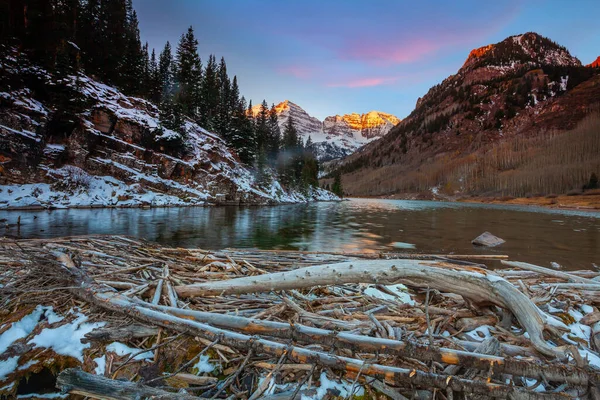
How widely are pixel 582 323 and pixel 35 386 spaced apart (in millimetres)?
6891

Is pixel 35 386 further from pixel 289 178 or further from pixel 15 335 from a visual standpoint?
pixel 289 178

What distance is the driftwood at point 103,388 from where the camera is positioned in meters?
2.17

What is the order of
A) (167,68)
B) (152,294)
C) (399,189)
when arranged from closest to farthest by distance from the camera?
(152,294) → (167,68) → (399,189)

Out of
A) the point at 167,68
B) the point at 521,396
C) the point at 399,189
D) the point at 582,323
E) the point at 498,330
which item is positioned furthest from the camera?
the point at 399,189

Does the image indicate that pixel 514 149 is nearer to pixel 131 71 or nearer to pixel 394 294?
pixel 131 71

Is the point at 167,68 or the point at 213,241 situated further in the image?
the point at 167,68

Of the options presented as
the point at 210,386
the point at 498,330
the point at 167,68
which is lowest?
the point at 210,386

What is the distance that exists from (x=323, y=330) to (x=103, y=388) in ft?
6.60

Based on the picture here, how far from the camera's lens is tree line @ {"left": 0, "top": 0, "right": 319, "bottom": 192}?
34.6m

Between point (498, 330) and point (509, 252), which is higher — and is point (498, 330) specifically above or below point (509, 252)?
above

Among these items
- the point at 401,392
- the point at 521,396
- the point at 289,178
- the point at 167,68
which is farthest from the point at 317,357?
the point at 167,68

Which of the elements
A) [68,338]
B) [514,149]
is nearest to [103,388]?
[68,338]

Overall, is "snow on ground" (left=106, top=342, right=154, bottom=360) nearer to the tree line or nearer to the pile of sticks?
the pile of sticks

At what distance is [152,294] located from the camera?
4.01m
